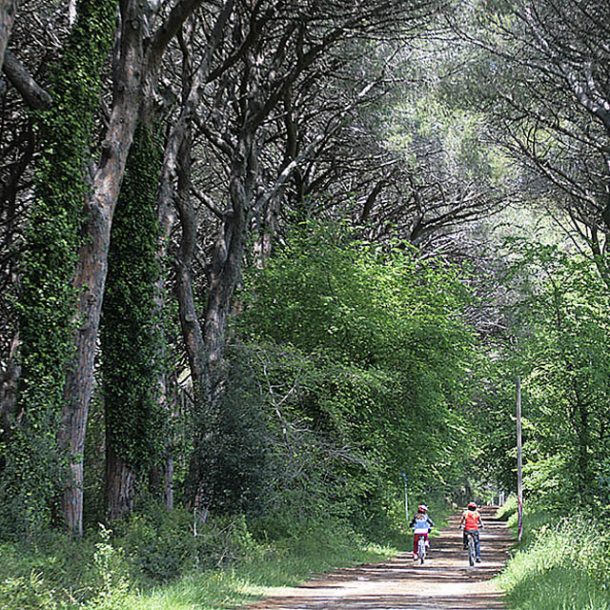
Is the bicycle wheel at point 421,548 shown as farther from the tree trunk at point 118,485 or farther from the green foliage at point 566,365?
the tree trunk at point 118,485

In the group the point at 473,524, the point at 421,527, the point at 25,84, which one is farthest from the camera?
the point at 421,527

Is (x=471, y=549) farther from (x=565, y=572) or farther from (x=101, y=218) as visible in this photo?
(x=101, y=218)

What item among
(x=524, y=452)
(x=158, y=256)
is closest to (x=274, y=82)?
(x=158, y=256)

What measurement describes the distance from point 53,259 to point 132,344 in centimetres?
402

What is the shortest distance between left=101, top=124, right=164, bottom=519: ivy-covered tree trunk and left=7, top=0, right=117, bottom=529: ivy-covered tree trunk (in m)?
2.86

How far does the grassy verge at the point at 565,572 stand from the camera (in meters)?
11.5

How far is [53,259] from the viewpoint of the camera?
51.1ft

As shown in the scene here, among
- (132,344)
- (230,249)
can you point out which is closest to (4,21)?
(132,344)

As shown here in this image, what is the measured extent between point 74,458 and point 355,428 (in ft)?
41.4

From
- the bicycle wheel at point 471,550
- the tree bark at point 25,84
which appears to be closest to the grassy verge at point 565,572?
the bicycle wheel at point 471,550

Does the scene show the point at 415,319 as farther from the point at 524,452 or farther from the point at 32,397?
the point at 32,397

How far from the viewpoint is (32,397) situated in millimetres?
14930

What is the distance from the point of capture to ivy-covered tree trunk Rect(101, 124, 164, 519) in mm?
19141

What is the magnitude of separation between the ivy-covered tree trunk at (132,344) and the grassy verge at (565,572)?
7176mm
